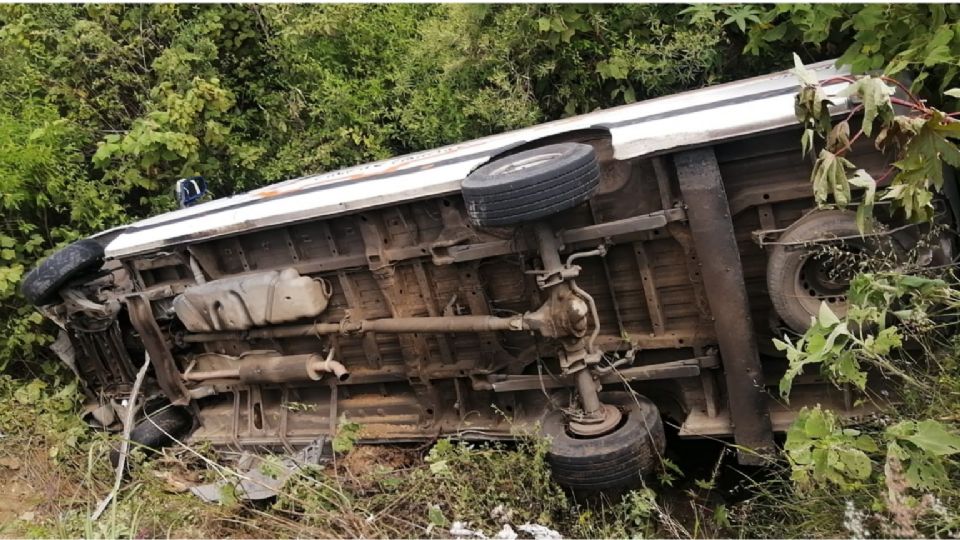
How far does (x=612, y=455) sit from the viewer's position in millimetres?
3297

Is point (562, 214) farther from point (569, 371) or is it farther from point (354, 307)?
point (354, 307)

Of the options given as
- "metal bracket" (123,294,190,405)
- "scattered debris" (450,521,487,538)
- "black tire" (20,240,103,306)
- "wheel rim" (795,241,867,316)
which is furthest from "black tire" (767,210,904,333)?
"black tire" (20,240,103,306)

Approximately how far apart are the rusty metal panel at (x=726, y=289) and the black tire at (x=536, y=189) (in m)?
0.44

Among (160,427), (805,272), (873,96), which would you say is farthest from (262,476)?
(873,96)

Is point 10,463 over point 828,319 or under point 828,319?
under

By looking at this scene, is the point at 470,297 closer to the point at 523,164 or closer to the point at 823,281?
the point at 523,164

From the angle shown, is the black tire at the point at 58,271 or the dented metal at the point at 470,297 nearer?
the dented metal at the point at 470,297

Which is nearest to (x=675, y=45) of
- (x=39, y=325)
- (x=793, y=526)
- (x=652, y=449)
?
(x=652, y=449)

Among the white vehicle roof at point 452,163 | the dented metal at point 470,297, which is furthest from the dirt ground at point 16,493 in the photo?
the white vehicle roof at point 452,163

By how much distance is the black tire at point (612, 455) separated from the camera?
130 inches

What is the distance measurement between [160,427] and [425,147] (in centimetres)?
364

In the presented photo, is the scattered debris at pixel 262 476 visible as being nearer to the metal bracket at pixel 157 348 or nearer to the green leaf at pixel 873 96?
the metal bracket at pixel 157 348

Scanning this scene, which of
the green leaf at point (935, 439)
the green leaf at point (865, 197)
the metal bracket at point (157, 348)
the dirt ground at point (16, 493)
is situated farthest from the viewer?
the metal bracket at point (157, 348)

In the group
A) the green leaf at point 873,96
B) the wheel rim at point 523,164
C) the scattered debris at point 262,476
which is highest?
the green leaf at point 873,96
